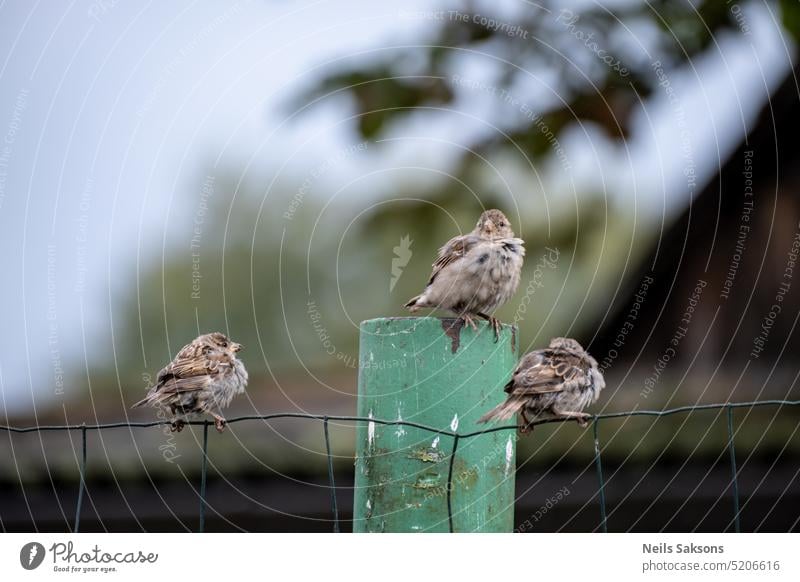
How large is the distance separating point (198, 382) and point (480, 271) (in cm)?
163

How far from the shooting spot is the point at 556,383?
19.1 ft

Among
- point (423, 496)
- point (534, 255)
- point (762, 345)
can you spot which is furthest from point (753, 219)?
point (423, 496)

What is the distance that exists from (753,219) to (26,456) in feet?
22.2

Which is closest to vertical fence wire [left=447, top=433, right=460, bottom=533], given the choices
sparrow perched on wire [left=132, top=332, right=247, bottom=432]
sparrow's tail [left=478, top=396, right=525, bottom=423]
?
sparrow's tail [left=478, top=396, right=525, bottom=423]

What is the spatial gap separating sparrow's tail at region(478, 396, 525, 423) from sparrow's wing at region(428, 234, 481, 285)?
159cm

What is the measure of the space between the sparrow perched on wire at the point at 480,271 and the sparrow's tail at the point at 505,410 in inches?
50.7

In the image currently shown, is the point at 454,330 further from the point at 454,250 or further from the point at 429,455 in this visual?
the point at 454,250

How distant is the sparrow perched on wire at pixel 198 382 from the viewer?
245 inches

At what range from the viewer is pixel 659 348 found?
12109 millimetres

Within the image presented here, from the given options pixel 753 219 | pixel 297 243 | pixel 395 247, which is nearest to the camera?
pixel 395 247

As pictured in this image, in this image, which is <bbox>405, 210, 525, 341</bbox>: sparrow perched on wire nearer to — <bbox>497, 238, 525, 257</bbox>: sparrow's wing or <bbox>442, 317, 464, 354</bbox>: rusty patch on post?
<bbox>497, 238, 525, 257</bbox>: sparrow's wing

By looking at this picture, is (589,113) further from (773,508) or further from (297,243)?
(297,243)
